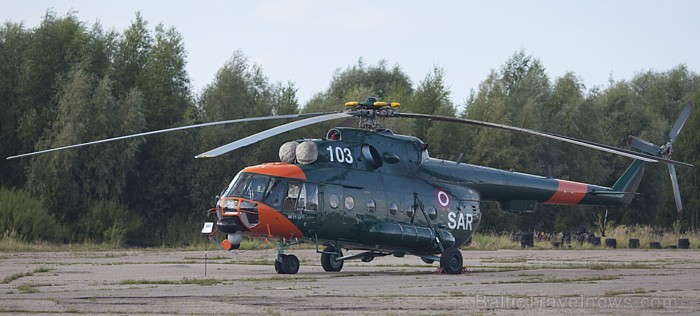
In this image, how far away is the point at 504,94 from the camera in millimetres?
60469

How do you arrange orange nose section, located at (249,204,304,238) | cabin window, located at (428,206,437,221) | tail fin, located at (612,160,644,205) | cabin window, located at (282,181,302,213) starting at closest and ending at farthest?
orange nose section, located at (249,204,304,238) → cabin window, located at (282,181,302,213) → cabin window, located at (428,206,437,221) → tail fin, located at (612,160,644,205)

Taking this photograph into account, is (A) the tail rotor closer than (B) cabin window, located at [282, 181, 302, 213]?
No

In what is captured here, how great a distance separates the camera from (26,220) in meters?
36.9

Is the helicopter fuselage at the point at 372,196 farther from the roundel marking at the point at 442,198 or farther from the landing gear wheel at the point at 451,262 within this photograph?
the landing gear wheel at the point at 451,262

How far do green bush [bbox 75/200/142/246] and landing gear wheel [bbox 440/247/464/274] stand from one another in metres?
21.0

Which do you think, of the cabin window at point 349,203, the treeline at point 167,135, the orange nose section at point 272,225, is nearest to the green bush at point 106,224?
the treeline at point 167,135

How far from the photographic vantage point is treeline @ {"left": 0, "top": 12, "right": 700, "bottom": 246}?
41250 mm

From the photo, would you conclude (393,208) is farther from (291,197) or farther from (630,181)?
(630,181)

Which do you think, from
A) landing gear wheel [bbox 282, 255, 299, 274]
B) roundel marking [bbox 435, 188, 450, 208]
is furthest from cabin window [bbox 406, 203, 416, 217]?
landing gear wheel [bbox 282, 255, 299, 274]

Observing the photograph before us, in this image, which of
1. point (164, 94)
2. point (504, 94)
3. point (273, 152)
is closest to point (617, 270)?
point (273, 152)

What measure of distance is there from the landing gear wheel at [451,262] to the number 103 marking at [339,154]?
2981 millimetres

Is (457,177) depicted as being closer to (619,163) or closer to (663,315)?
(663,315)

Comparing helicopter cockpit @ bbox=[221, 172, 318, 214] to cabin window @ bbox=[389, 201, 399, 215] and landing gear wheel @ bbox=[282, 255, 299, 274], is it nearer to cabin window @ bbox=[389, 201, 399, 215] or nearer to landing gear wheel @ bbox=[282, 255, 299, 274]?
landing gear wheel @ bbox=[282, 255, 299, 274]

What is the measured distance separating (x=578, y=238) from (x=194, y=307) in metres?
30.9
